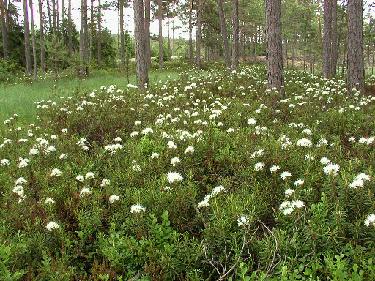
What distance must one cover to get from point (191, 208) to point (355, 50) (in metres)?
11.9

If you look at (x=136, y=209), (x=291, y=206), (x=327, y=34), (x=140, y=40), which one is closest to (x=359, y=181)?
(x=291, y=206)

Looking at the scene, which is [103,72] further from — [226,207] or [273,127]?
[226,207]

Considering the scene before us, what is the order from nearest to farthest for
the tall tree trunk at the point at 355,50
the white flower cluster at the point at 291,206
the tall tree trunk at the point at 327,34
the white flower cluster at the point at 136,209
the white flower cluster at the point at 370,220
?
the white flower cluster at the point at 370,220 < the white flower cluster at the point at 291,206 < the white flower cluster at the point at 136,209 < the tall tree trunk at the point at 355,50 < the tall tree trunk at the point at 327,34


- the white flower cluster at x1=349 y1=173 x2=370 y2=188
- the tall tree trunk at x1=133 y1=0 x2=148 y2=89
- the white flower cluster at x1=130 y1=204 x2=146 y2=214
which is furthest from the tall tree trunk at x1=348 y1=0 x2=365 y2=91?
the white flower cluster at x1=130 y1=204 x2=146 y2=214

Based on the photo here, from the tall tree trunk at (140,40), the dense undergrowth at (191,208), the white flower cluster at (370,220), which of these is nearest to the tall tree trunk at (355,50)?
the dense undergrowth at (191,208)

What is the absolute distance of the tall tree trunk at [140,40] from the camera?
13539mm

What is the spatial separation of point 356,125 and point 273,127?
1647mm

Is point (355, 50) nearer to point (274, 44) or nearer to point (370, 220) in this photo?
point (274, 44)

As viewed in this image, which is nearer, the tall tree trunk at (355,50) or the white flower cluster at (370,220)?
the white flower cluster at (370,220)

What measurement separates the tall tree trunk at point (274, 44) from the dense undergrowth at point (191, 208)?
5.28 metres

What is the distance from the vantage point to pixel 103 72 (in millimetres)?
27031

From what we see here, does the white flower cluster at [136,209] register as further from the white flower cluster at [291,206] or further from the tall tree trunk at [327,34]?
the tall tree trunk at [327,34]

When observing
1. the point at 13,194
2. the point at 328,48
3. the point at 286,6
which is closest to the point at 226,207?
the point at 13,194

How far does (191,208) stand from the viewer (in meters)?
4.47
